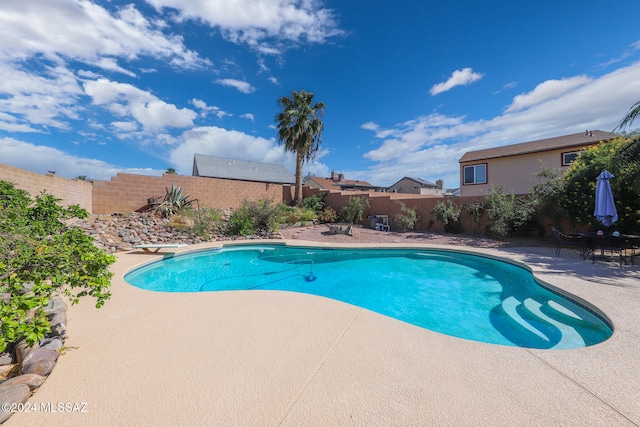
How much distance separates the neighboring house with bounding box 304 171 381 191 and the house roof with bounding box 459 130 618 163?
21.9 m

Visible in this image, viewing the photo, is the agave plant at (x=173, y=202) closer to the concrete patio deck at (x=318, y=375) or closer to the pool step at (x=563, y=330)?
the concrete patio deck at (x=318, y=375)

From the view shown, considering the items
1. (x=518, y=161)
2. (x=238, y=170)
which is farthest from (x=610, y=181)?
(x=238, y=170)

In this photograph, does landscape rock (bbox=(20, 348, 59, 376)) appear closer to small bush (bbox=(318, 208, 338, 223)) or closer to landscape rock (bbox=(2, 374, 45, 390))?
landscape rock (bbox=(2, 374, 45, 390))

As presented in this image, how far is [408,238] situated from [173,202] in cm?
1159

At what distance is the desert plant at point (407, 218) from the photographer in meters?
13.0

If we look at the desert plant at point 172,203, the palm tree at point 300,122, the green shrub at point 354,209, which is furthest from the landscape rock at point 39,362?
the palm tree at point 300,122

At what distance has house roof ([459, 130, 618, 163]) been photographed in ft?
43.8

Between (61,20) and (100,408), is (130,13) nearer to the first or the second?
(61,20)

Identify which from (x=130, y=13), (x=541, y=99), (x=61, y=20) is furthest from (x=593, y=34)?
(x=61, y=20)

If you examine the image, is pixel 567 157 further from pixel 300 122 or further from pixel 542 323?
pixel 300 122

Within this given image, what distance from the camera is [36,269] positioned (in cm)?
201

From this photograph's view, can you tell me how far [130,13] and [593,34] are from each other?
13.4 metres

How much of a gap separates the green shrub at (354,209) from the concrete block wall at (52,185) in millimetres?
11805

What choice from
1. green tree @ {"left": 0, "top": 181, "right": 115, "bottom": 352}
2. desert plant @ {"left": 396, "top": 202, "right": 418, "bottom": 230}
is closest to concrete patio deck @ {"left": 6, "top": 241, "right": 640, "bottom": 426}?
green tree @ {"left": 0, "top": 181, "right": 115, "bottom": 352}
